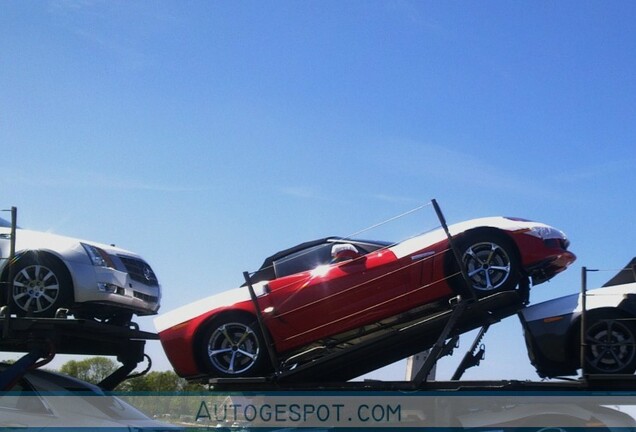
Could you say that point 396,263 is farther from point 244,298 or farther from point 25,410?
point 25,410

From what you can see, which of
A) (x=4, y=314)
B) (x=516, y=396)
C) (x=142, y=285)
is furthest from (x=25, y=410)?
(x=516, y=396)

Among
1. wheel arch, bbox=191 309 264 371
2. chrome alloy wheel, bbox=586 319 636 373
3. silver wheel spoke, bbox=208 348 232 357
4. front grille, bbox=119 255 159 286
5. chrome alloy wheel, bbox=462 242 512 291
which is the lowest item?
chrome alloy wheel, bbox=586 319 636 373

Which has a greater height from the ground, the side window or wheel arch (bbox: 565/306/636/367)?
the side window

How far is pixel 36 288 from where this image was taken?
6891 mm

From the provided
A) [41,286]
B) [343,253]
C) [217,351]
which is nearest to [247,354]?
[217,351]

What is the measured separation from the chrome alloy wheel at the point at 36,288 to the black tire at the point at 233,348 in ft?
4.75

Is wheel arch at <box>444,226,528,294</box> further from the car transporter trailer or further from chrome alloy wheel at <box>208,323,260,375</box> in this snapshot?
chrome alloy wheel at <box>208,323,260,375</box>

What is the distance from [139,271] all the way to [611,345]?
4405 millimetres

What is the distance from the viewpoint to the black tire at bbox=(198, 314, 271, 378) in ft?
21.2

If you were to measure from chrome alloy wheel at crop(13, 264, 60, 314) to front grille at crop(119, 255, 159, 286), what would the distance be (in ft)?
2.54

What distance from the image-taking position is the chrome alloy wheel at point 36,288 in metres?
6.86

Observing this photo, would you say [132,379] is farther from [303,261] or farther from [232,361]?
[303,261]

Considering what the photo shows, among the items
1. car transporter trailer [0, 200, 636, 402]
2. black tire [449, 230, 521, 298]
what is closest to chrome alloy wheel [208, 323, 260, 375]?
car transporter trailer [0, 200, 636, 402]

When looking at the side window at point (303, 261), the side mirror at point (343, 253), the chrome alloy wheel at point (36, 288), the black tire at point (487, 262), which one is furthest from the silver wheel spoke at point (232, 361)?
the black tire at point (487, 262)
